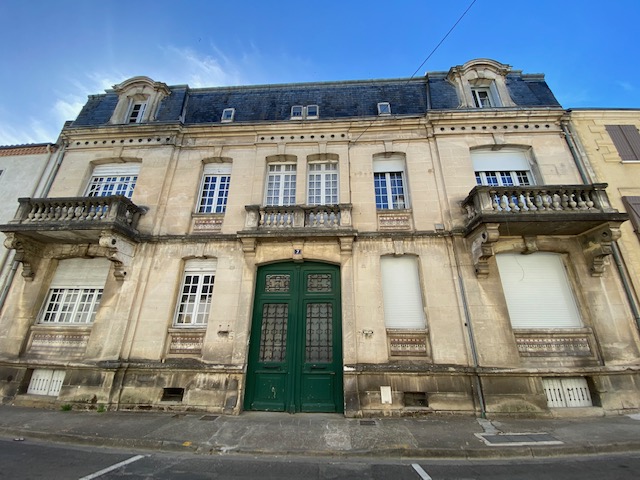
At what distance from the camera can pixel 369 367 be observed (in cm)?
650

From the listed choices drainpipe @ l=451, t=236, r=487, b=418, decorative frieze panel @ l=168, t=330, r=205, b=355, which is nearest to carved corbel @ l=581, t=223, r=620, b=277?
drainpipe @ l=451, t=236, r=487, b=418

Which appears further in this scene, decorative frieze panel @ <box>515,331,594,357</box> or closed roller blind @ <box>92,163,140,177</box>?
closed roller blind @ <box>92,163,140,177</box>

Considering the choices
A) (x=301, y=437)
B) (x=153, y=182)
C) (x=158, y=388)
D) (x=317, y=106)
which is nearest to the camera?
(x=301, y=437)

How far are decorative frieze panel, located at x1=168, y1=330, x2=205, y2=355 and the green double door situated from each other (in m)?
1.40

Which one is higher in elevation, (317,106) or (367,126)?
(317,106)

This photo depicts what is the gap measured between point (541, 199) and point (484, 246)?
2.02 m

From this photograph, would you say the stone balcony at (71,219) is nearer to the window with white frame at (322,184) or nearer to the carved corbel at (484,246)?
the window with white frame at (322,184)

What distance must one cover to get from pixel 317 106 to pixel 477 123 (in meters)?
5.56

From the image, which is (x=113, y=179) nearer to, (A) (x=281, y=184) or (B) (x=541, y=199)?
(A) (x=281, y=184)

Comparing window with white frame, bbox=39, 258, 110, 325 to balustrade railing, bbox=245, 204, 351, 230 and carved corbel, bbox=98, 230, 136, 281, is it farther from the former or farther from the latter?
balustrade railing, bbox=245, 204, 351, 230

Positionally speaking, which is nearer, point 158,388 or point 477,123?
point 158,388

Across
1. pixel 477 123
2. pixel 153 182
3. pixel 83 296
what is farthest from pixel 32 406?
pixel 477 123

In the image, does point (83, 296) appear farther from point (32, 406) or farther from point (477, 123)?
point (477, 123)

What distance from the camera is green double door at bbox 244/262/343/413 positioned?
6664 millimetres
